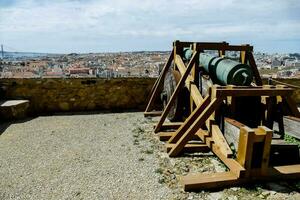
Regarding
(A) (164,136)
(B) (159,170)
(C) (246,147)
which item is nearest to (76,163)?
(B) (159,170)

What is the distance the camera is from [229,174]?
4.04 m

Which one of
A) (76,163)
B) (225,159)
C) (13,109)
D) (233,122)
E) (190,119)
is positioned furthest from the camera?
(13,109)

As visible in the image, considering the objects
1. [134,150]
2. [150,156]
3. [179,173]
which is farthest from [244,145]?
[134,150]

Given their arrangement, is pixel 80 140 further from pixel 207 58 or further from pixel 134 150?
pixel 207 58

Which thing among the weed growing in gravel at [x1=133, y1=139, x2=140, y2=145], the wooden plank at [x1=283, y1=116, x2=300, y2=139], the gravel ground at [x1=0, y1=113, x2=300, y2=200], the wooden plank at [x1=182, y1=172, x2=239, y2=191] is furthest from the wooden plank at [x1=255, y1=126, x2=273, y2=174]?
the weed growing in gravel at [x1=133, y1=139, x2=140, y2=145]

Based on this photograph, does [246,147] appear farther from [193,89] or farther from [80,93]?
[80,93]

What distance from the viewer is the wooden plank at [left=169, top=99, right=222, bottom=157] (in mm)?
4578

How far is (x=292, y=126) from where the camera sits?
470 cm

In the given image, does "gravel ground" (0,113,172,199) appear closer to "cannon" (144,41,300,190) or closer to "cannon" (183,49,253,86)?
"cannon" (144,41,300,190)

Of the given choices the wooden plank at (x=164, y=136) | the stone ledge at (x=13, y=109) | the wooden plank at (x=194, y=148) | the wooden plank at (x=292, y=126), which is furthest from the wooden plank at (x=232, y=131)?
the stone ledge at (x=13, y=109)

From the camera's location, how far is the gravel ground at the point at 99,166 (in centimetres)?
381

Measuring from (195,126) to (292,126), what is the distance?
1.52m

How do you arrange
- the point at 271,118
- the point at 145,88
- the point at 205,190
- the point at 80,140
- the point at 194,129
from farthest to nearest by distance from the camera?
the point at 145,88, the point at 80,140, the point at 271,118, the point at 194,129, the point at 205,190

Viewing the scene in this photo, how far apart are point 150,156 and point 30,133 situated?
3.10 m
